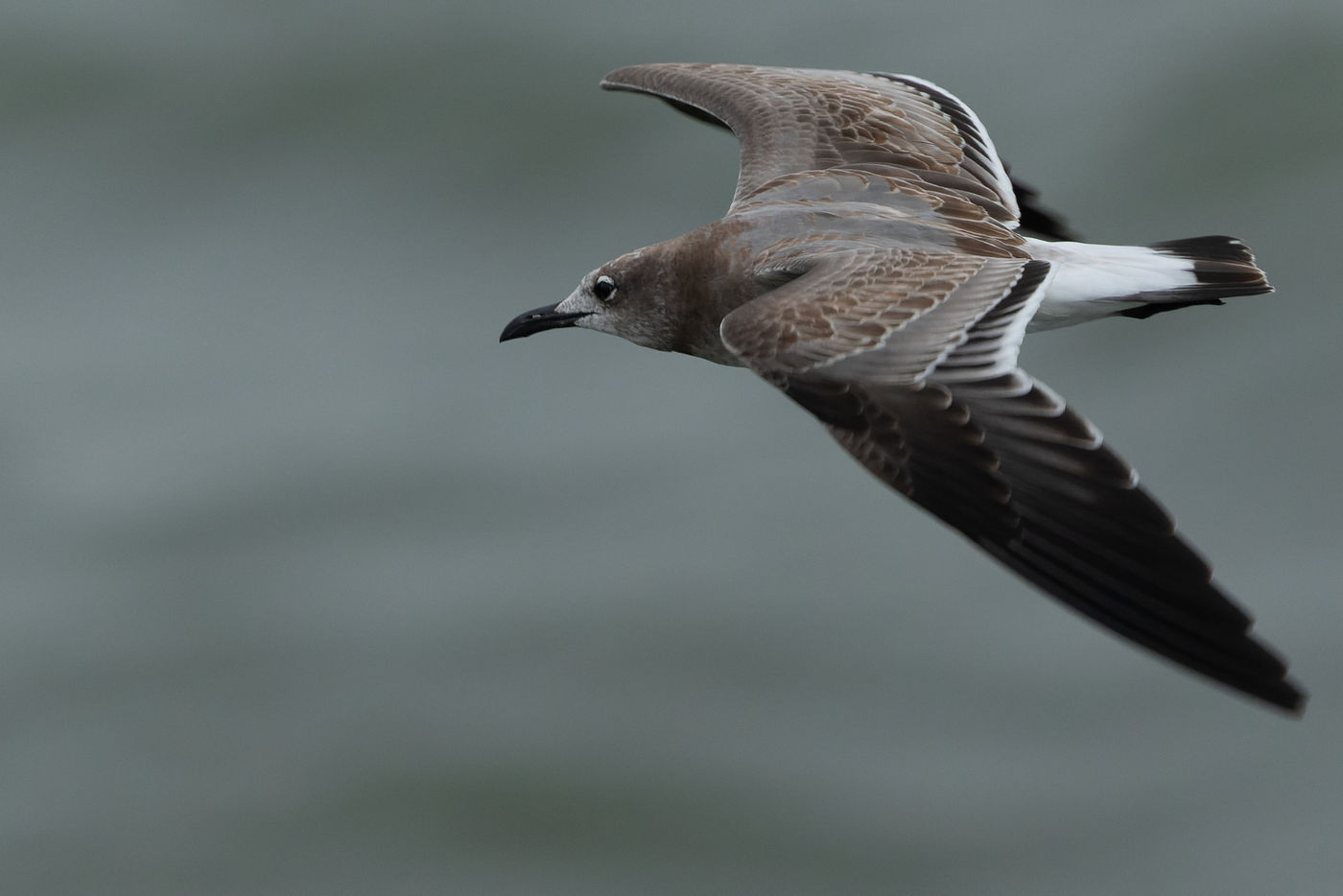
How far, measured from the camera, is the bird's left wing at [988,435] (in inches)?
200

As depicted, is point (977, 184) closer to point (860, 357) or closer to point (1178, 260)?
point (1178, 260)

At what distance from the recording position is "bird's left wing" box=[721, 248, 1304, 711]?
200 inches

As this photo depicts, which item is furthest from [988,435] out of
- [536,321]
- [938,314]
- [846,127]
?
[846,127]

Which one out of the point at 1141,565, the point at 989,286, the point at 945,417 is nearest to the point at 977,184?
the point at 989,286

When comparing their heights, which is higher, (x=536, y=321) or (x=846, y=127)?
(x=846, y=127)

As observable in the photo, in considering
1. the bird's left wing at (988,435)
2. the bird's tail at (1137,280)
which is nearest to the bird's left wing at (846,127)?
the bird's tail at (1137,280)

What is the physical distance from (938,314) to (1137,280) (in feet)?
3.39

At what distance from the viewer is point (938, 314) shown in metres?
5.97

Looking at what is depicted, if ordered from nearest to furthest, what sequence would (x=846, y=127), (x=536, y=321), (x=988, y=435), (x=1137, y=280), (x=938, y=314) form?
(x=988, y=435) → (x=938, y=314) → (x=1137, y=280) → (x=536, y=321) → (x=846, y=127)

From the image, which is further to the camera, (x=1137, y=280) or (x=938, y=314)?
(x=1137, y=280)

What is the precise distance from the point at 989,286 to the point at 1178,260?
3.51 ft

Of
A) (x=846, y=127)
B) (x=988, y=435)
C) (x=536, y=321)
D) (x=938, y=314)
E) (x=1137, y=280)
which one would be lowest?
(x=988, y=435)

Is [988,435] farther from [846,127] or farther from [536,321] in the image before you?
[846,127]

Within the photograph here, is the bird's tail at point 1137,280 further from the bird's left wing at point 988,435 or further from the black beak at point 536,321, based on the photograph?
the black beak at point 536,321
